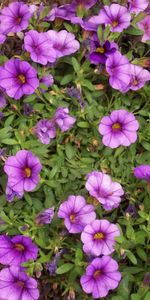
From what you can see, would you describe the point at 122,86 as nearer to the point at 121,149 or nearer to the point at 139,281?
the point at 121,149

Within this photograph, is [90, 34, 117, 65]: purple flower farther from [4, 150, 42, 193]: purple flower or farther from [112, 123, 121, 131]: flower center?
[4, 150, 42, 193]: purple flower

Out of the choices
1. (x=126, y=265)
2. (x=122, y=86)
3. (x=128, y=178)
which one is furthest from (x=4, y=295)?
(x=122, y=86)

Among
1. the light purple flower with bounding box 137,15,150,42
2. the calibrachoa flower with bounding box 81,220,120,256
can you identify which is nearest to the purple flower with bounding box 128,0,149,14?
the light purple flower with bounding box 137,15,150,42

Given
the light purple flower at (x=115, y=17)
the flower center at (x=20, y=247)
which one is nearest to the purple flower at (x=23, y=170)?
the flower center at (x=20, y=247)

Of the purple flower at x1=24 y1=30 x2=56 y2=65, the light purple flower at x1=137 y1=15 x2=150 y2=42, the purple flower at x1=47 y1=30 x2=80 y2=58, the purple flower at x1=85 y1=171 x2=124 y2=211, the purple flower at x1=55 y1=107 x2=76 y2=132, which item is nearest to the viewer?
the purple flower at x1=85 y1=171 x2=124 y2=211

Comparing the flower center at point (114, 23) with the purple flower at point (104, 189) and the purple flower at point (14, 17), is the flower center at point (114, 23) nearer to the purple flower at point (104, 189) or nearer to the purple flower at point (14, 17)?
the purple flower at point (14, 17)
